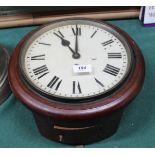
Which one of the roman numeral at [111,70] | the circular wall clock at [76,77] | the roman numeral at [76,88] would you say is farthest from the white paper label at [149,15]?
the roman numeral at [76,88]

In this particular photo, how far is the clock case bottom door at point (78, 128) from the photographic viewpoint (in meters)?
0.98

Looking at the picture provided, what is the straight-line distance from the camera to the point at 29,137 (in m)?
1.12

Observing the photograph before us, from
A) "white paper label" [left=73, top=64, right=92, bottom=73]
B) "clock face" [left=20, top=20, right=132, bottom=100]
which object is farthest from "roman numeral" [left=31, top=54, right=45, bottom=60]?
"white paper label" [left=73, top=64, right=92, bottom=73]

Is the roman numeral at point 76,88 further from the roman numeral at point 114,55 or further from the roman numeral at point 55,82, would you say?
the roman numeral at point 114,55

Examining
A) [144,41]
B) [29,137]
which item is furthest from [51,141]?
[144,41]

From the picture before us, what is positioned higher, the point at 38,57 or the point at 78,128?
the point at 38,57

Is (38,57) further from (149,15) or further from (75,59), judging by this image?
(149,15)

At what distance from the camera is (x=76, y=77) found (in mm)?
1008

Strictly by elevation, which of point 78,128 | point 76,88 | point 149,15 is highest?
point 149,15

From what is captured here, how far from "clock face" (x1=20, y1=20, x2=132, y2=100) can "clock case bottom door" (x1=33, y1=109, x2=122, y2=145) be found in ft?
0.28

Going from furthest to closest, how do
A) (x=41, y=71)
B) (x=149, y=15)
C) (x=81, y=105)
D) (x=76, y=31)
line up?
1. (x=149, y=15)
2. (x=76, y=31)
3. (x=41, y=71)
4. (x=81, y=105)

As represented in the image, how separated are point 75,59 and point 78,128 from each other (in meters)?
0.22

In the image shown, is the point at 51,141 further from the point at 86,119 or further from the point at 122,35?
the point at 122,35

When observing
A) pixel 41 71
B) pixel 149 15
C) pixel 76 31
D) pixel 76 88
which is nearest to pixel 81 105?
pixel 76 88
